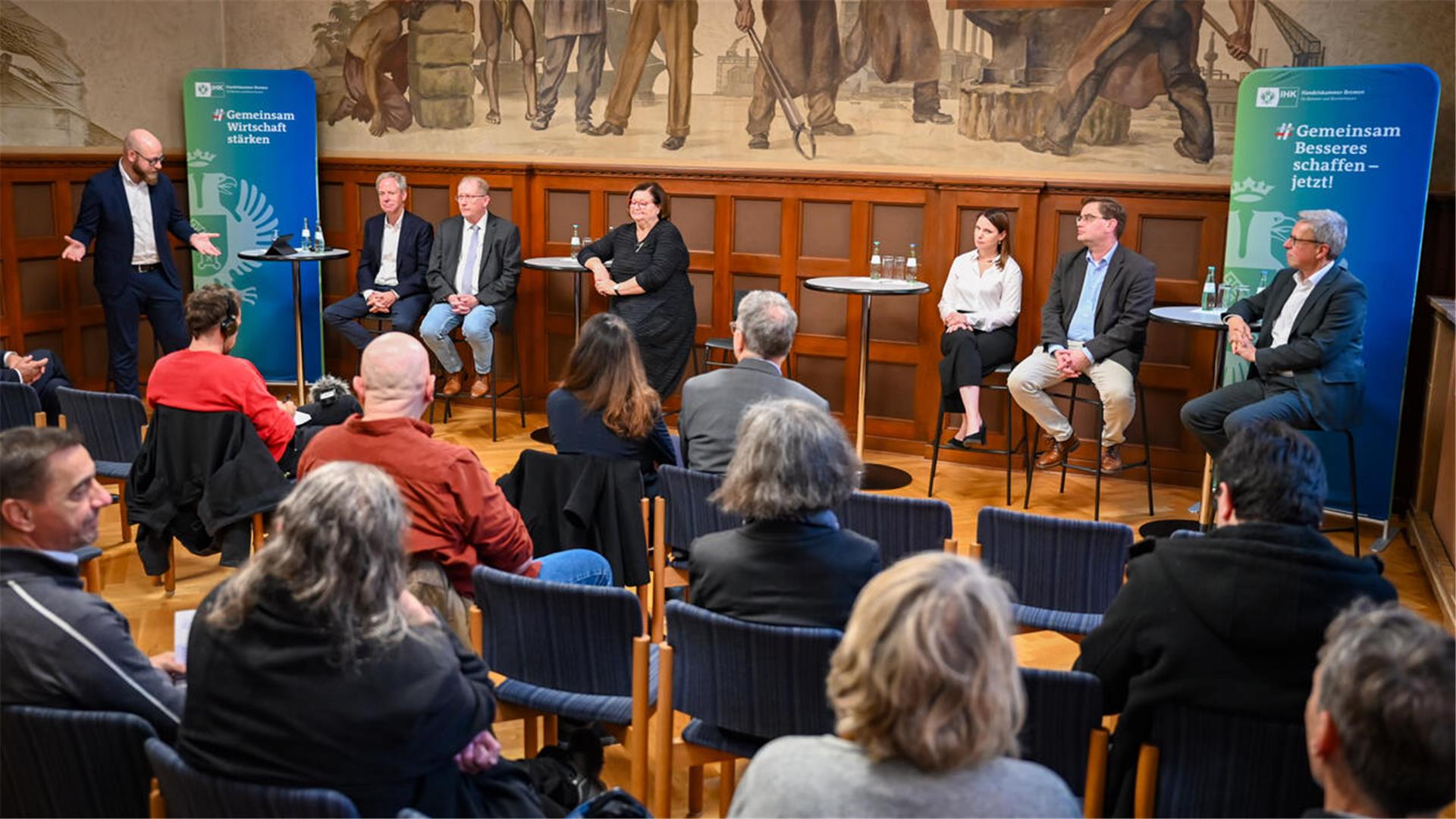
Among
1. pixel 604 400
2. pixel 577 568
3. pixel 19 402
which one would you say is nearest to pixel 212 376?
pixel 19 402

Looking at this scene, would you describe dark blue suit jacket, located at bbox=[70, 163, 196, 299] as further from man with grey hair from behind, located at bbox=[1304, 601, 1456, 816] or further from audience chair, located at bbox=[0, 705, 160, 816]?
man with grey hair from behind, located at bbox=[1304, 601, 1456, 816]

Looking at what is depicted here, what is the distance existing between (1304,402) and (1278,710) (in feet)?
11.7

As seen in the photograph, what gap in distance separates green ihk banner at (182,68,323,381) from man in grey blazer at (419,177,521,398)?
1104mm

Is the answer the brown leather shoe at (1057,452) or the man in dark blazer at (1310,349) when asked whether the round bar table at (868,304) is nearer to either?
the brown leather shoe at (1057,452)

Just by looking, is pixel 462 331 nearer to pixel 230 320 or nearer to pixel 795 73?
pixel 795 73

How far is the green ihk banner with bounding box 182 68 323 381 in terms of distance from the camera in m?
8.93

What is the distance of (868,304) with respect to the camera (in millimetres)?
6895

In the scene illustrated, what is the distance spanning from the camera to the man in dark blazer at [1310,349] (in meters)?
5.70

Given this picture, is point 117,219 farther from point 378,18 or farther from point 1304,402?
point 1304,402

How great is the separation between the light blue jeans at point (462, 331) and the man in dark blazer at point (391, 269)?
173 mm

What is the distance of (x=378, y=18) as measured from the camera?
9.07 meters

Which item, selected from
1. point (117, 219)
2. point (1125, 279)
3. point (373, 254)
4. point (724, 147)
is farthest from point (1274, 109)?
point (117, 219)

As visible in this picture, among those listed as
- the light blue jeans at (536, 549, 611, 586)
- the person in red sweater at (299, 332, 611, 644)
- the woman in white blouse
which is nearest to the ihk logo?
the woman in white blouse

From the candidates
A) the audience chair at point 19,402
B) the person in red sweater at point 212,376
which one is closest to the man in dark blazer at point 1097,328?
the person in red sweater at point 212,376
